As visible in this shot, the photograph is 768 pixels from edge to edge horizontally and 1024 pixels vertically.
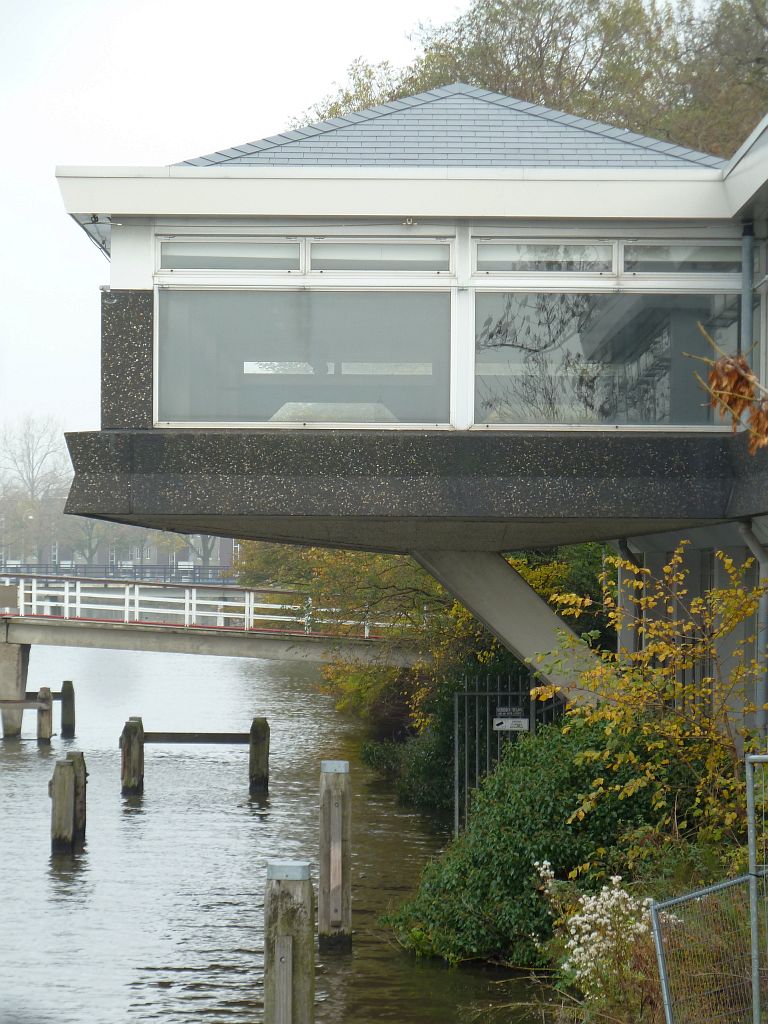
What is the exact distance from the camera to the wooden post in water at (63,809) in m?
17.3

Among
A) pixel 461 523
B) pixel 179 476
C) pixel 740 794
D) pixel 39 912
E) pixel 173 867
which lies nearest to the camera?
pixel 740 794

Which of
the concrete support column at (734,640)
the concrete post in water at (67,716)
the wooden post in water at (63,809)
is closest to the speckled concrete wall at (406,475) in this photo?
the concrete support column at (734,640)

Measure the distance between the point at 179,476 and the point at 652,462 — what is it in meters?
3.95

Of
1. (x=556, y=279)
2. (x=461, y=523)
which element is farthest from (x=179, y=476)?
(x=556, y=279)

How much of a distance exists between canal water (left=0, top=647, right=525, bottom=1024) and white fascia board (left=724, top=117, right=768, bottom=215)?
6.50 meters

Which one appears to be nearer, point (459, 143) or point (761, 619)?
point (761, 619)

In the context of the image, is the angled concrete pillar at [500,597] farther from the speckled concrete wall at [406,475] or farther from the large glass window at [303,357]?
the large glass window at [303,357]

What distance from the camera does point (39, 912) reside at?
14750 mm

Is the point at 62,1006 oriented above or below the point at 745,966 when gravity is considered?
below

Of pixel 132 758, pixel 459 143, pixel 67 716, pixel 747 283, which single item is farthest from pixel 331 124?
pixel 67 716

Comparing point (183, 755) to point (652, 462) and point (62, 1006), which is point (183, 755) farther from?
point (652, 462)

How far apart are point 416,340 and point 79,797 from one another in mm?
9248

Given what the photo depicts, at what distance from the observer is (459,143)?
41.2 ft

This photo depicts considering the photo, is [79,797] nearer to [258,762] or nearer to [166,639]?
[258,762]
